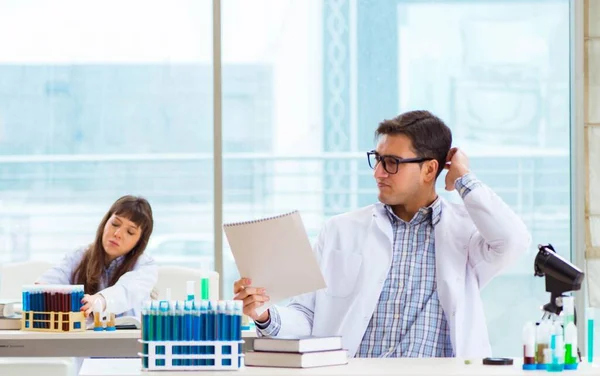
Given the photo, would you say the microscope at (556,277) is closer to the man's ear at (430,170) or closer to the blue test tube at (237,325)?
the man's ear at (430,170)

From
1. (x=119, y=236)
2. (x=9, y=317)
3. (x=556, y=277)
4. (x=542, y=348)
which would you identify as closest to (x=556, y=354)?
(x=542, y=348)

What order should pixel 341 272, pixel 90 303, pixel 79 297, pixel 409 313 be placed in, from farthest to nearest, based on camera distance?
pixel 90 303 → pixel 79 297 → pixel 341 272 → pixel 409 313

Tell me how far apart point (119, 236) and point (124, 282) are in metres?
0.27

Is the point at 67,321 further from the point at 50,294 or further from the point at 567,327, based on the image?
the point at 567,327

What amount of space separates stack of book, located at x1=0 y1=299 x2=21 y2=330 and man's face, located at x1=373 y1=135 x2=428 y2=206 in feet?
5.11

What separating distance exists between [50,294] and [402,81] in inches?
109

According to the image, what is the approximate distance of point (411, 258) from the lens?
329 cm

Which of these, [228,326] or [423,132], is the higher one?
[423,132]

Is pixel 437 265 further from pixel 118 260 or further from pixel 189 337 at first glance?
pixel 118 260

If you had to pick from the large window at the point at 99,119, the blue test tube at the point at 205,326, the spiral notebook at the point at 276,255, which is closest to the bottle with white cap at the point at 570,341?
the spiral notebook at the point at 276,255

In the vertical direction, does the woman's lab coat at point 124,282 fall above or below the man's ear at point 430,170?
below

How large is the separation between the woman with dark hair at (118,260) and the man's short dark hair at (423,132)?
4.98 feet

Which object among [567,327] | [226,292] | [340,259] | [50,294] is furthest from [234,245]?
[226,292]

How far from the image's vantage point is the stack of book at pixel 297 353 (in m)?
2.59
